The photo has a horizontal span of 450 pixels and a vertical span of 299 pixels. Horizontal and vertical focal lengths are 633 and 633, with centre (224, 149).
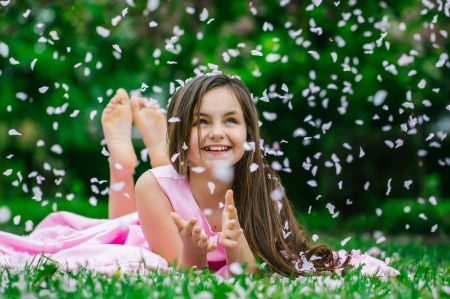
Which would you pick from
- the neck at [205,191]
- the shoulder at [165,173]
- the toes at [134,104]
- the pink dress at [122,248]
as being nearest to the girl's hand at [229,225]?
the pink dress at [122,248]

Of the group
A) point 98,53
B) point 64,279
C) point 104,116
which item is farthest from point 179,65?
point 64,279

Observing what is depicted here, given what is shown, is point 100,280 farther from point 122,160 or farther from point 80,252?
point 122,160

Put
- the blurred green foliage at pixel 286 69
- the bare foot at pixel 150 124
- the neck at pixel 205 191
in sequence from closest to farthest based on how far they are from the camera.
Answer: the neck at pixel 205 191, the bare foot at pixel 150 124, the blurred green foliage at pixel 286 69

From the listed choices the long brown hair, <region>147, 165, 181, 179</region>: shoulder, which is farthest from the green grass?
<region>147, 165, 181, 179</region>: shoulder

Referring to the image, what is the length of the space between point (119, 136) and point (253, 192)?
1.30m

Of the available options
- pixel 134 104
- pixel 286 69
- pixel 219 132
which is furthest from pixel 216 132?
pixel 286 69

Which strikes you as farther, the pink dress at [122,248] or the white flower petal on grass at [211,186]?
the white flower petal on grass at [211,186]

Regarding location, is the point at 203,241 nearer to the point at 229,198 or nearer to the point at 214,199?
the point at 229,198

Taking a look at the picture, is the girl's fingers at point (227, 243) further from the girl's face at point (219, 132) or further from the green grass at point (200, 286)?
the girl's face at point (219, 132)

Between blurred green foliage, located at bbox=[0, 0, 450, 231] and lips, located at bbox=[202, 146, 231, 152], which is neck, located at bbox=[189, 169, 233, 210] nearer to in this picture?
lips, located at bbox=[202, 146, 231, 152]

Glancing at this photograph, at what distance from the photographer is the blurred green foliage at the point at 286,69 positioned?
21.0ft

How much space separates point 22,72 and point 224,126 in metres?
5.31

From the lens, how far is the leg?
3.85 m

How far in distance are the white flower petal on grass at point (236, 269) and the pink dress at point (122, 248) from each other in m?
0.28
